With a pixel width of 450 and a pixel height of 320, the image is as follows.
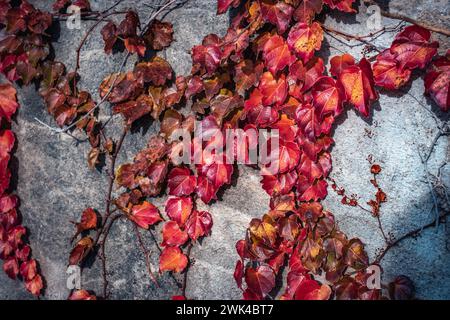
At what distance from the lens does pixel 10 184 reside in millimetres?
2230

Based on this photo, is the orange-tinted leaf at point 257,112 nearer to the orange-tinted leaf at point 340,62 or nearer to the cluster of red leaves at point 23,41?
the orange-tinted leaf at point 340,62

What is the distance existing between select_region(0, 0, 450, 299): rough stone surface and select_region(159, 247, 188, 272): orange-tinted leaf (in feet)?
0.21

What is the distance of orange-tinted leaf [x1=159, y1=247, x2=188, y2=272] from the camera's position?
1.86 metres

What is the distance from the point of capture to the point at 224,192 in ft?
5.95

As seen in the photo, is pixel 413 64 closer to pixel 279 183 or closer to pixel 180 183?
pixel 279 183

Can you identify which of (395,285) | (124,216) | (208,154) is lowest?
(124,216)

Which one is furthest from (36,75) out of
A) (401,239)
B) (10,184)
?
(401,239)

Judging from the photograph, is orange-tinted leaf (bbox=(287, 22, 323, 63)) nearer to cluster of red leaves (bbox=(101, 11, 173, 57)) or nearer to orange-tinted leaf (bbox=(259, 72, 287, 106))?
orange-tinted leaf (bbox=(259, 72, 287, 106))

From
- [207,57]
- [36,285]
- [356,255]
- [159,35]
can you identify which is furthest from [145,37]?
[36,285]

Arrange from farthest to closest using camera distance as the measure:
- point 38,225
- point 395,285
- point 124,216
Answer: point 38,225, point 124,216, point 395,285

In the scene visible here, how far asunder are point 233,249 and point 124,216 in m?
0.59

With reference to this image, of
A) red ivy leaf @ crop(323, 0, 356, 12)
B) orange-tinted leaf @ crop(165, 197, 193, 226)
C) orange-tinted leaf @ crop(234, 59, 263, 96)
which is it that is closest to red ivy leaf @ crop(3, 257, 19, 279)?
orange-tinted leaf @ crop(165, 197, 193, 226)

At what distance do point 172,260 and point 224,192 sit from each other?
1.42 feet
